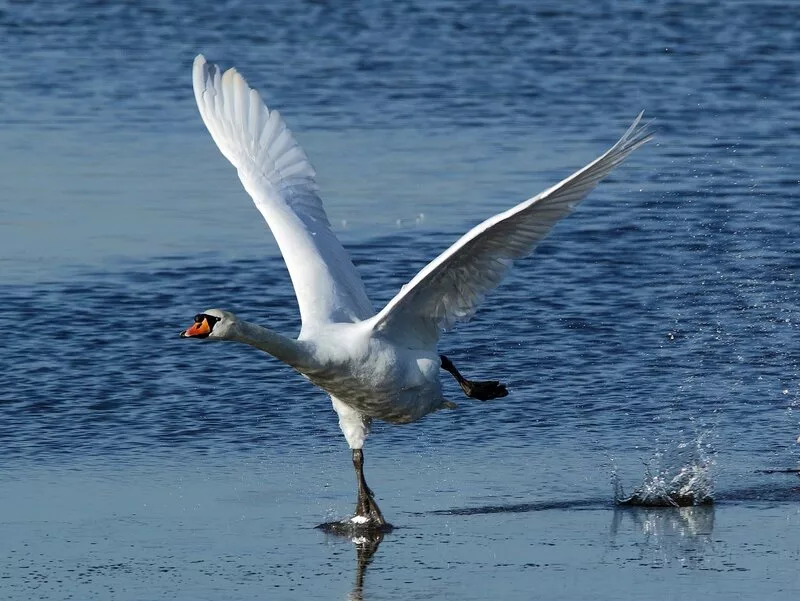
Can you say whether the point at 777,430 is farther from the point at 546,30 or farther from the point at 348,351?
the point at 546,30

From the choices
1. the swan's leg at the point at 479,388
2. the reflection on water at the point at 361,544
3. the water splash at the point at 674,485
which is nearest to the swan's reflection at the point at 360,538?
the reflection on water at the point at 361,544

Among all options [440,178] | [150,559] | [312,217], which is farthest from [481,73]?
[150,559]

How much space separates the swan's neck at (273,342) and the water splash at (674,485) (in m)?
1.62

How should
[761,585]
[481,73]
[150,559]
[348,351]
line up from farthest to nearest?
[481,73] → [348,351] → [150,559] → [761,585]

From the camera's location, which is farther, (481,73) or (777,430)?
(481,73)

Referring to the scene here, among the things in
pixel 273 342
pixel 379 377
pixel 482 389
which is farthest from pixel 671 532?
pixel 273 342

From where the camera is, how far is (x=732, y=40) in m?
22.2

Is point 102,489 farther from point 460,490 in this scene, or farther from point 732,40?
point 732,40

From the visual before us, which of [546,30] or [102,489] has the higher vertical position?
[546,30]

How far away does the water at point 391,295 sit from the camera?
27.0 ft

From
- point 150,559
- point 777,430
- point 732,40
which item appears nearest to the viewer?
point 150,559

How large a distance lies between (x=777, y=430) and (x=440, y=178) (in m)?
6.31

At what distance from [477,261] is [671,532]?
4.97 feet

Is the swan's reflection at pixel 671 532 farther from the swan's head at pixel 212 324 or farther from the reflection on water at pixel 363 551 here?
the swan's head at pixel 212 324
